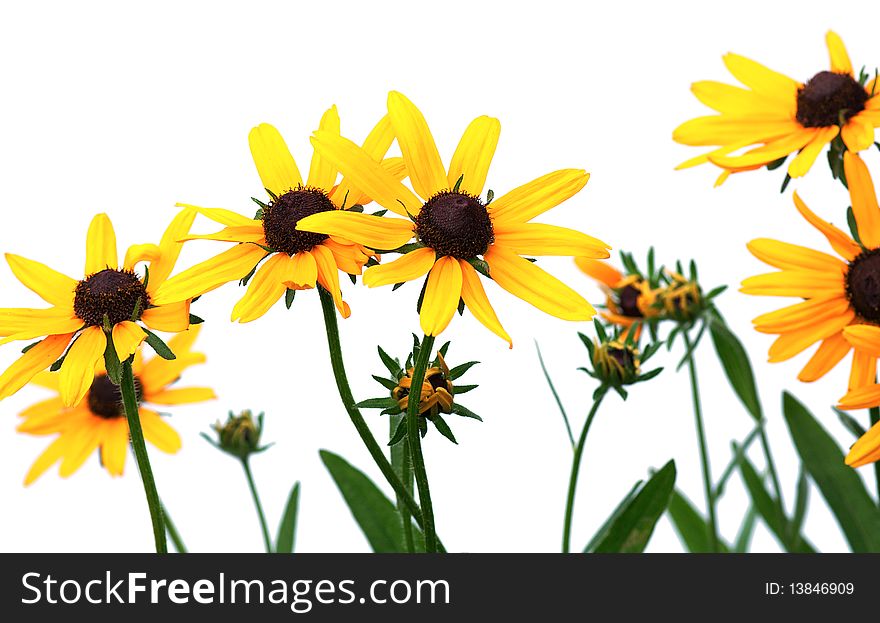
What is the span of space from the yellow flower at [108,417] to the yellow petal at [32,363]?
369 millimetres

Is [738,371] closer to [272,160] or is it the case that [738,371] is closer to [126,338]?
[272,160]

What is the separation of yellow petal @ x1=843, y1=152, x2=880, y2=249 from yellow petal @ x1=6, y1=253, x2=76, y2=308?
2.93 feet

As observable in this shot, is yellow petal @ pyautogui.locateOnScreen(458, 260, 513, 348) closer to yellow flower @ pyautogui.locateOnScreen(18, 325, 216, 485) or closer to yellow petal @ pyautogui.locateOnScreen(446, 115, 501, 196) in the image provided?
yellow petal @ pyautogui.locateOnScreen(446, 115, 501, 196)

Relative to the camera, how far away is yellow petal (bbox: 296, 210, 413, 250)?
106cm

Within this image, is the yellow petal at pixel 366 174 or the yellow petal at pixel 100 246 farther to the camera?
the yellow petal at pixel 100 246

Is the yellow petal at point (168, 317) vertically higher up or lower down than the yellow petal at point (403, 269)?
higher up

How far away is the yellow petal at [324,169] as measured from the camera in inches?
47.1

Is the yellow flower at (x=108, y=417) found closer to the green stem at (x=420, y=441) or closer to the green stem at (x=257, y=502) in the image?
the green stem at (x=257, y=502)

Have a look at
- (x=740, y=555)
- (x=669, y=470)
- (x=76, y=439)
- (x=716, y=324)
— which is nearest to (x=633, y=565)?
(x=740, y=555)

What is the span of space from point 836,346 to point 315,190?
642 mm

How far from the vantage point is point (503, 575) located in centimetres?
118

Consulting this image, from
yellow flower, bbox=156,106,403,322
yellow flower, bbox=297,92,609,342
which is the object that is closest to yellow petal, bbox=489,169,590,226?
yellow flower, bbox=297,92,609,342

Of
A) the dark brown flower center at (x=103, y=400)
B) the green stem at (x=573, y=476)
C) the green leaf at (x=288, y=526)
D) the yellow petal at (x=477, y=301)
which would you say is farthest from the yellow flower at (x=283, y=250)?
the green leaf at (x=288, y=526)

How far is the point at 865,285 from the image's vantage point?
131cm
